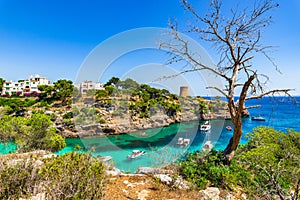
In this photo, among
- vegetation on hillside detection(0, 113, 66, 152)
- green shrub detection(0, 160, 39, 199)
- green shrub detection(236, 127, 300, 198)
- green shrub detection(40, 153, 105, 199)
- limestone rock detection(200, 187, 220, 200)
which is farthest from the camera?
vegetation on hillside detection(0, 113, 66, 152)

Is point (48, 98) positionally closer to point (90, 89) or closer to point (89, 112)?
point (90, 89)

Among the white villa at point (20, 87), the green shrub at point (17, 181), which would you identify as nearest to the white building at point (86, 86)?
the white villa at point (20, 87)

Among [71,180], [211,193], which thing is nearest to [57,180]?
[71,180]

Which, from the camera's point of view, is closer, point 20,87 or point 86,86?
point 86,86

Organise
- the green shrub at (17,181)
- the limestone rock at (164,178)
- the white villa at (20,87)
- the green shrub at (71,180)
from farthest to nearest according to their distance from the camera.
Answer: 1. the white villa at (20,87)
2. the limestone rock at (164,178)
3. the green shrub at (17,181)
4. the green shrub at (71,180)

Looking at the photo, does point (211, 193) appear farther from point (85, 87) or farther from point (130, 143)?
point (85, 87)

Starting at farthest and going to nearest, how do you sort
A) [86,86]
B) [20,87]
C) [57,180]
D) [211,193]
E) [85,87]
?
[20,87] < [85,87] < [86,86] < [211,193] < [57,180]

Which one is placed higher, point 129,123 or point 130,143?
point 129,123

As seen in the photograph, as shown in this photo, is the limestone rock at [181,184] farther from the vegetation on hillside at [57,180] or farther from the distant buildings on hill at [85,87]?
the distant buildings on hill at [85,87]

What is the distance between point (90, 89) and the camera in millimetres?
28703

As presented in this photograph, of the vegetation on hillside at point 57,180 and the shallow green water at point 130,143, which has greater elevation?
the vegetation on hillside at point 57,180

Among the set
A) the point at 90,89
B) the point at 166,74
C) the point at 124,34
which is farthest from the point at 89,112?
the point at 166,74

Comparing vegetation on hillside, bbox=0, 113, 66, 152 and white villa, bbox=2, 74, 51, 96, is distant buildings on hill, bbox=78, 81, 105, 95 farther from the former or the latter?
white villa, bbox=2, 74, 51, 96

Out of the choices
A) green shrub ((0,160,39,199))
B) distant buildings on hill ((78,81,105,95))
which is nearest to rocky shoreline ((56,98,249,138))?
distant buildings on hill ((78,81,105,95))
